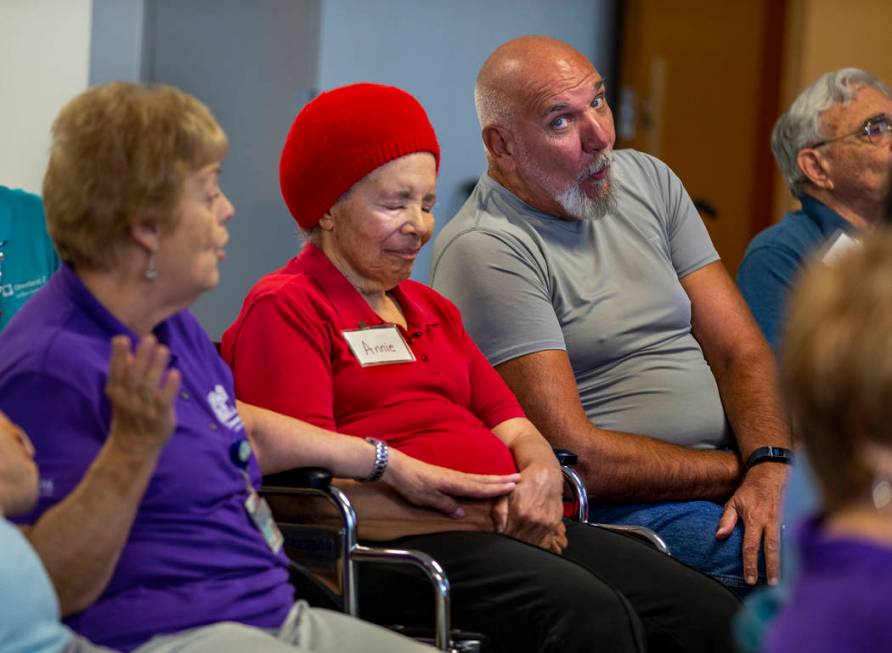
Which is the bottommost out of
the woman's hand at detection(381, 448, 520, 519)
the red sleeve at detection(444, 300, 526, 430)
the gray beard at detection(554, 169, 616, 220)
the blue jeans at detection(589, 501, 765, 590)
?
the blue jeans at detection(589, 501, 765, 590)

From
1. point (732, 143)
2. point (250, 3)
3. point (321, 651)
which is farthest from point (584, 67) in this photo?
point (732, 143)

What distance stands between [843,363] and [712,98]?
5082 millimetres

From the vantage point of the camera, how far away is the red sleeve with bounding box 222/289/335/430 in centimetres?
217

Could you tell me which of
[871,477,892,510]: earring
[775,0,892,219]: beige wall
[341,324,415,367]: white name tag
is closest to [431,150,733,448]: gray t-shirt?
[341,324,415,367]: white name tag

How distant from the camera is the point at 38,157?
3.26 m

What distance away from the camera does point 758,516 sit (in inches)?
103

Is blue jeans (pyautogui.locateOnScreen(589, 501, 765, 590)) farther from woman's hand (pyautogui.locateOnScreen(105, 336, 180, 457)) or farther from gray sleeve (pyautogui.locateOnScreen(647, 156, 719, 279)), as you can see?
woman's hand (pyautogui.locateOnScreen(105, 336, 180, 457))

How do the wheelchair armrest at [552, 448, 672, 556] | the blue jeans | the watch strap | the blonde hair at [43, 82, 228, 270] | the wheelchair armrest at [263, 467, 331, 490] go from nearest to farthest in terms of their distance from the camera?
the blonde hair at [43, 82, 228, 270] < the wheelchair armrest at [263, 467, 331, 490] < the watch strap < the wheelchair armrest at [552, 448, 672, 556] < the blue jeans

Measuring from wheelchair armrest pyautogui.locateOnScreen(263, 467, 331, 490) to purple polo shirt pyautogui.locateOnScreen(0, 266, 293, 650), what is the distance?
27cm

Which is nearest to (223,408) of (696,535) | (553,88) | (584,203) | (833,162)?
(696,535)

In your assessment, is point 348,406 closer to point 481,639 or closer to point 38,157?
point 481,639

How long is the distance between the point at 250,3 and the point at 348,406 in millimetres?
2859

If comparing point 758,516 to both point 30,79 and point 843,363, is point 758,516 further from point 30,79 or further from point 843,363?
point 30,79

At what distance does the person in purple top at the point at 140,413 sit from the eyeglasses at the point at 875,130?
233cm
